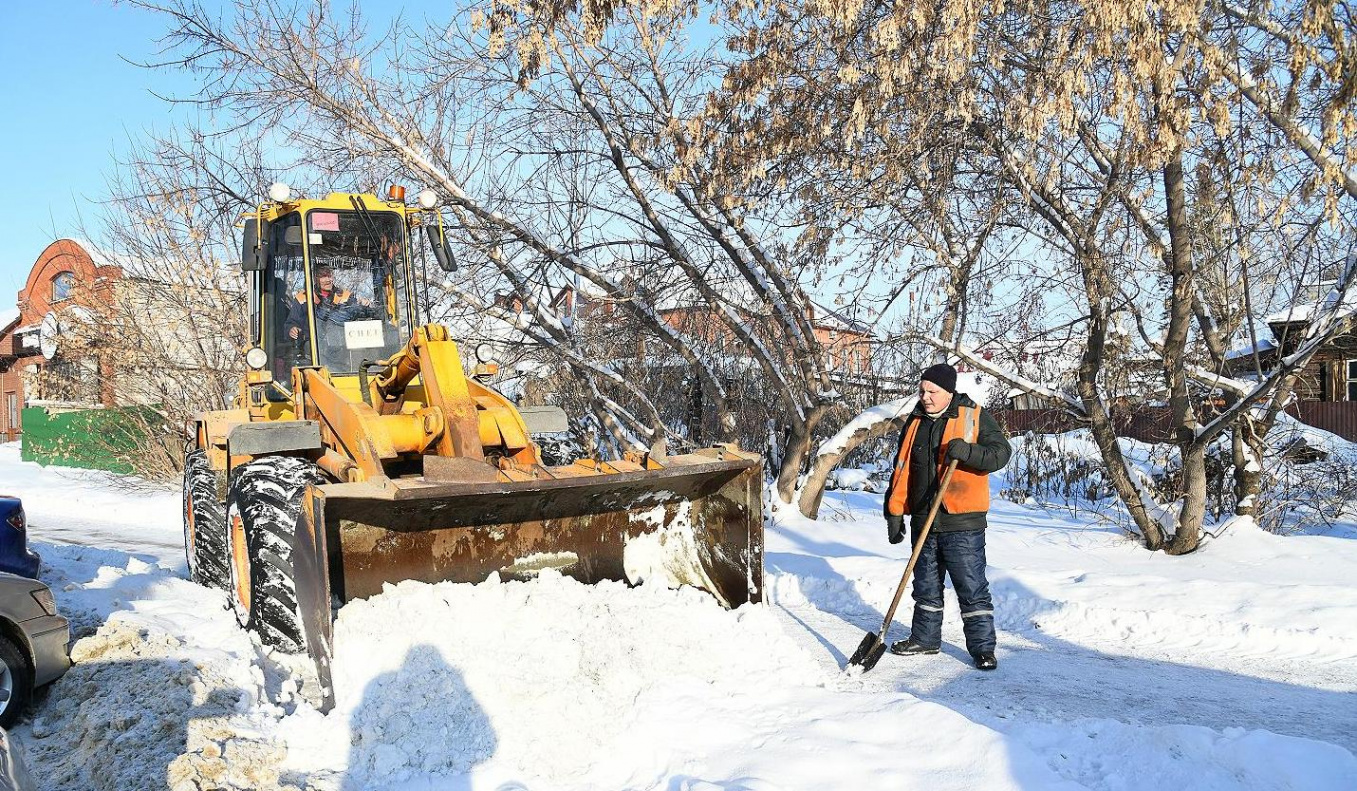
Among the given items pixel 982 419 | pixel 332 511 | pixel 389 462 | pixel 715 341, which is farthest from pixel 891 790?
pixel 715 341

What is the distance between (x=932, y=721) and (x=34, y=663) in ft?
13.4

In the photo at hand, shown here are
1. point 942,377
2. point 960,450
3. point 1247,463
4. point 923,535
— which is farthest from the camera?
point 1247,463

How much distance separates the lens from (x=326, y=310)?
21.3ft

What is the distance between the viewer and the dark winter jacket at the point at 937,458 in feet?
17.2

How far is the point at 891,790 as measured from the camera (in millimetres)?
3586

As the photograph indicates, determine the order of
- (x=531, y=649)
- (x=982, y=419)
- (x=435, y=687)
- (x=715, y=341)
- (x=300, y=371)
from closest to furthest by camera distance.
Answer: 1. (x=435, y=687)
2. (x=531, y=649)
3. (x=982, y=419)
4. (x=300, y=371)
5. (x=715, y=341)

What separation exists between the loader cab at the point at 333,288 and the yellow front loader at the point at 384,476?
11mm

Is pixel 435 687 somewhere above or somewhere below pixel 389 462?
below

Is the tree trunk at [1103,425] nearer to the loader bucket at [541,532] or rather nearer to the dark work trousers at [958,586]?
the dark work trousers at [958,586]

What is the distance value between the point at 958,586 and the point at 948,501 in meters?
0.47

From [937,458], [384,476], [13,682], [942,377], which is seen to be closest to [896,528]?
[937,458]

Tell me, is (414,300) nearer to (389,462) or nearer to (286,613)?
(389,462)

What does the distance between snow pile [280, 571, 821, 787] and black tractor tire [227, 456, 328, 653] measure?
0.36m

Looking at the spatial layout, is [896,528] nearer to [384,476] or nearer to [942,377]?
[942,377]
